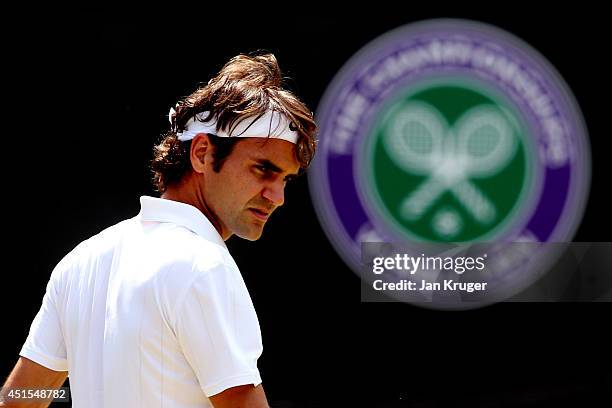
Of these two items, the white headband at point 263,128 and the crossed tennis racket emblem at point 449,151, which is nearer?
the white headband at point 263,128

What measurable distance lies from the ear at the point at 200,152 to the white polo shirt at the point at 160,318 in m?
0.08

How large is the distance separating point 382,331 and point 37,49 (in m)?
1.40

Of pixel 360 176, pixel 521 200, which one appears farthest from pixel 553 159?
pixel 360 176

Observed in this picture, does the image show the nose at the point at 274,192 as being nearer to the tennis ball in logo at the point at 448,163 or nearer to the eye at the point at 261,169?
the eye at the point at 261,169

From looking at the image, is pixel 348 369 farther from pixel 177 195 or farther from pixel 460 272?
pixel 177 195

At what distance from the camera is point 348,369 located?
303cm

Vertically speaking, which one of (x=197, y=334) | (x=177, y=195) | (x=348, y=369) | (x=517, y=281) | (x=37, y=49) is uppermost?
(x=37, y=49)

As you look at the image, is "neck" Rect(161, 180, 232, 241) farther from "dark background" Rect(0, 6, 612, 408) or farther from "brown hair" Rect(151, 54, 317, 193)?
"dark background" Rect(0, 6, 612, 408)

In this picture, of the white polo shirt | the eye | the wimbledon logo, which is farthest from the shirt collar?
the wimbledon logo

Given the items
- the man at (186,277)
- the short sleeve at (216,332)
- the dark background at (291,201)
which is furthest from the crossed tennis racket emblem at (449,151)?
the short sleeve at (216,332)

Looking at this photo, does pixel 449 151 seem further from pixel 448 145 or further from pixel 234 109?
pixel 234 109

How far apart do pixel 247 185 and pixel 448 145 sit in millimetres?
1716

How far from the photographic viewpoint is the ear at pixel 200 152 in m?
1.36

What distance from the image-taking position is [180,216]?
1.30 meters
